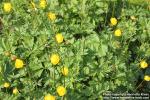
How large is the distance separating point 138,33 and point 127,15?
0.96 feet

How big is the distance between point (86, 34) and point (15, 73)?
3.19ft

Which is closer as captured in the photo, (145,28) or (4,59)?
(4,59)

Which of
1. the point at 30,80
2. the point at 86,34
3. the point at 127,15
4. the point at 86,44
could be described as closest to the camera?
the point at 30,80

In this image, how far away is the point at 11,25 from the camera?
12.7 ft

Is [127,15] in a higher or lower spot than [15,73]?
higher

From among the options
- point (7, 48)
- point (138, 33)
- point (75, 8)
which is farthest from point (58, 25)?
point (138, 33)

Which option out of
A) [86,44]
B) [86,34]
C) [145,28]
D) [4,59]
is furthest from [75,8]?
[4,59]

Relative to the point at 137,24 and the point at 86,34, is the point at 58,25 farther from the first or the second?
the point at 137,24

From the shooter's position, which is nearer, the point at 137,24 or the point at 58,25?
the point at 58,25

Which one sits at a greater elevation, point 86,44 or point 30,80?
point 86,44

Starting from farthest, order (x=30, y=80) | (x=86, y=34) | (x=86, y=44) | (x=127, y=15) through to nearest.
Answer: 1. (x=127, y=15)
2. (x=86, y=34)
3. (x=86, y=44)
4. (x=30, y=80)

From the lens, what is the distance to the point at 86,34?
4.01m

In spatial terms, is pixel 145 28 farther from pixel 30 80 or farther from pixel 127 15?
pixel 30 80

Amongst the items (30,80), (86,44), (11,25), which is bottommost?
(30,80)
